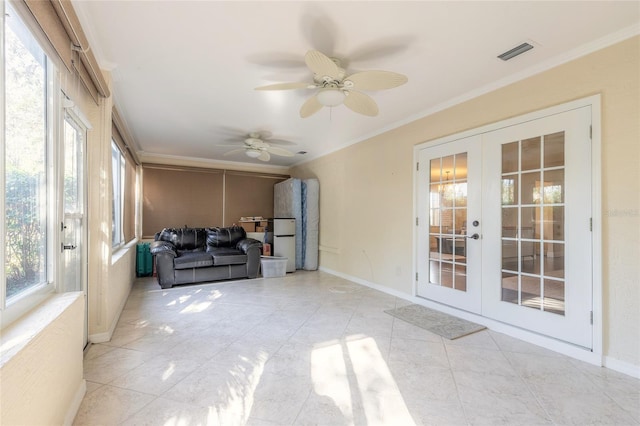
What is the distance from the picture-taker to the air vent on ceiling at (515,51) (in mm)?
2324

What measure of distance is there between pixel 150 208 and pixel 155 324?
12.4 ft

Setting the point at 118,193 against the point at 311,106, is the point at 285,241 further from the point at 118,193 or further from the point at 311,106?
the point at 311,106

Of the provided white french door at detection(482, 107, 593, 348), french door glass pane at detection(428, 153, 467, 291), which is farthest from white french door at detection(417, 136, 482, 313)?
white french door at detection(482, 107, 593, 348)

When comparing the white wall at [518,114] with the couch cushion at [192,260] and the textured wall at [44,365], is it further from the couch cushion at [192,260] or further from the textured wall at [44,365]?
the textured wall at [44,365]

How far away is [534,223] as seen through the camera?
2.71 metres

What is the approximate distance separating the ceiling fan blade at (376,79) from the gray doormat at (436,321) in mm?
2355

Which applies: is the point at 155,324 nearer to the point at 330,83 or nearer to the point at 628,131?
the point at 330,83

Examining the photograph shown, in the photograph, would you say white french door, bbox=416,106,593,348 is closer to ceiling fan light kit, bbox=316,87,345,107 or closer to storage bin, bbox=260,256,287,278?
ceiling fan light kit, bbox=316,87,345,107

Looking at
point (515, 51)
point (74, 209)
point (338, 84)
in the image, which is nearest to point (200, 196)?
point (74, 209)

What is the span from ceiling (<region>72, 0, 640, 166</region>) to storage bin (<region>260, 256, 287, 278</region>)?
282cm

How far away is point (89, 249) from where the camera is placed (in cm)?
258

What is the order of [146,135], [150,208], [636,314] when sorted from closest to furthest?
[636,314]
[146,135]
[150,208]

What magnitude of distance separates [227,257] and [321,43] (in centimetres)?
381

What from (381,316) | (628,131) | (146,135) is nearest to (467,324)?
(381,316)
